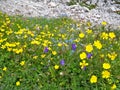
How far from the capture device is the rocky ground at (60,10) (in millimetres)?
10922

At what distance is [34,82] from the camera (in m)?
5.48

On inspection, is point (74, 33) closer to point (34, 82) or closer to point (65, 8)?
point (34, 82)

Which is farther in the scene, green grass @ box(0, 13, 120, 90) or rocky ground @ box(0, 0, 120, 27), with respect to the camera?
rocky ground @ box(0, 0, 120, 27)

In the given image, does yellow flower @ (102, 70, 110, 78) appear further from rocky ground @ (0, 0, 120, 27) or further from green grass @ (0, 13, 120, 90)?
rocky ground @ (0, 0, 120, 27)

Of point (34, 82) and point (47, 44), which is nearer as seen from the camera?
point (34, 82)

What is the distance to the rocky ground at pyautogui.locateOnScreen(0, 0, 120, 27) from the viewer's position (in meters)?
10.9

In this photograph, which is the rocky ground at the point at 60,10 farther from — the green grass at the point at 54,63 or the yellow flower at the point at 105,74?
the yellow flower at the point at 105,74

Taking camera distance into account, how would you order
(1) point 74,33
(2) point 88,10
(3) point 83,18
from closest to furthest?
(1) point 74,33 < (3) point 83,18 < (2) point 88,10

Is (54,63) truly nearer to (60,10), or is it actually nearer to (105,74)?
(105,74)

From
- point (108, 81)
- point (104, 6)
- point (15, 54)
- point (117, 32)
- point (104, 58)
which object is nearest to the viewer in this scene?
point (108, 81)

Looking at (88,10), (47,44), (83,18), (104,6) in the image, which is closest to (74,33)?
(47,44)

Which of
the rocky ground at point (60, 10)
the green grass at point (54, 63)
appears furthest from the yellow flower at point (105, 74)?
the rocky ground at point (60, 10)

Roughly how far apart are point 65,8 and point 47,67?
22.2ft

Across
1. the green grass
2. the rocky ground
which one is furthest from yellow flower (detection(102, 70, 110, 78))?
the rocky ground
